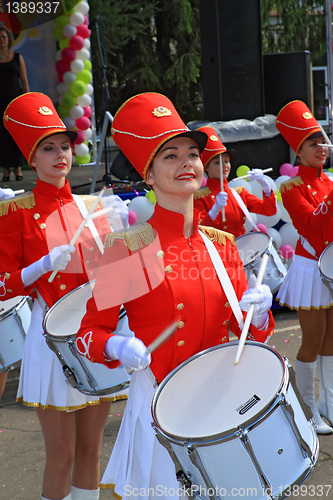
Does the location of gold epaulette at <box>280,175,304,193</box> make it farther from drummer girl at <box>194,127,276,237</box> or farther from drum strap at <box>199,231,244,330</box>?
drum strap at <box>199,231,244,330</box>

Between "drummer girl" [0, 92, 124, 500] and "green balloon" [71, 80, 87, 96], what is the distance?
7314 millimetres

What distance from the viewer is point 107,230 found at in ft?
10.1

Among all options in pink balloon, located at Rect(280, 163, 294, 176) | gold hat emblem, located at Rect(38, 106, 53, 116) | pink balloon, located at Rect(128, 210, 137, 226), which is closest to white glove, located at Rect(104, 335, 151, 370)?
gold hat emblem, located at Rect(38, 106, 53, 116)

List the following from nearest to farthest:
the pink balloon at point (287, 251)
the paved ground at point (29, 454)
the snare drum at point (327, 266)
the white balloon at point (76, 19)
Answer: the paved ground at point (29, 454), the snare drum at point (327, 266), the pink balloon at point (287, 251), the white balloon at point (76, 19)

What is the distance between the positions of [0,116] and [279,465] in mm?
7485

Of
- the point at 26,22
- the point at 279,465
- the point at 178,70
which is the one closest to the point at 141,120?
the point at 279,465

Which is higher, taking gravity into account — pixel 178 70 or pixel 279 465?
pixel 178 70

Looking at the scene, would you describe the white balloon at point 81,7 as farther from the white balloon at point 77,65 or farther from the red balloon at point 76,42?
the white balloon at point 77,65

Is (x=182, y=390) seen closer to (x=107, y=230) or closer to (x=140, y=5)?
(x=107, y=230)

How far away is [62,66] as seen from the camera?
33.9 feet

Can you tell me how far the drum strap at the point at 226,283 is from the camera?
6.91ft

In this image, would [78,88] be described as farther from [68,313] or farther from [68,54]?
[68,313]

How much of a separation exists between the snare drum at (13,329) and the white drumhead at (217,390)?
70.0 inches

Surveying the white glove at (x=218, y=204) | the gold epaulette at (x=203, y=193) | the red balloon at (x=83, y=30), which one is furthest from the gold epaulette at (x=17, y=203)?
the red balloon at (x=83, y=30)
